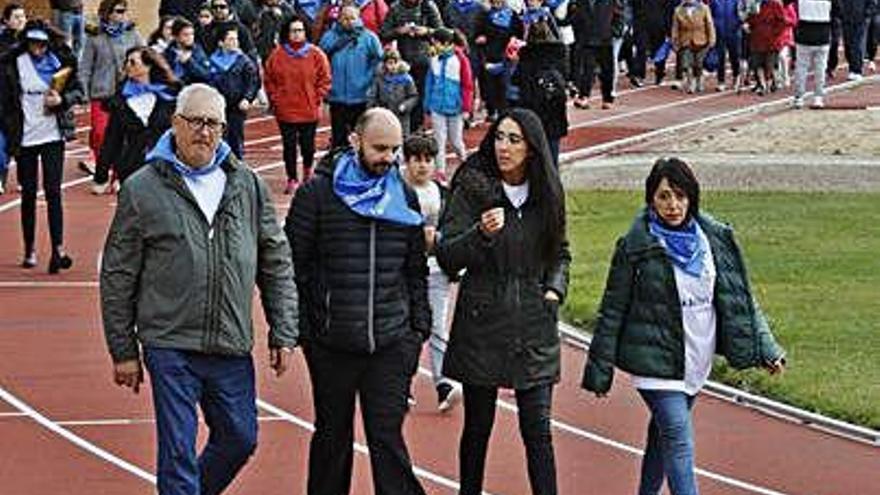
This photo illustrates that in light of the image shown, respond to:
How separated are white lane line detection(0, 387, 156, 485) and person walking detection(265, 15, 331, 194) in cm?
1022

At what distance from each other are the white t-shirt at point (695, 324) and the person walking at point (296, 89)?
45.7ft

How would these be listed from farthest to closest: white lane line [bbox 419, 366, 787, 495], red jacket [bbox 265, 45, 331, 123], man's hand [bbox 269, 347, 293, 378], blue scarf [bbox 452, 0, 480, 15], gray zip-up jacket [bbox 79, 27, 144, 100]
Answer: blue scarf [bbox 452, 0, 480, 15], gray zip-up jacket [bbox 79, 27, 144, 100], red jacket [bbox 265, 45, 331, 123], white lane line [bbox 419, 366, 787, 495], man's hand [bbox 269, 347, 293, 378]

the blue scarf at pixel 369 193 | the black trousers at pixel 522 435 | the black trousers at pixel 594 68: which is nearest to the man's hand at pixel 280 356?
the blue scarf at pixel 369 193

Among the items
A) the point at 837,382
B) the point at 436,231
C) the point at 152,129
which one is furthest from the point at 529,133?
the point at 152,129

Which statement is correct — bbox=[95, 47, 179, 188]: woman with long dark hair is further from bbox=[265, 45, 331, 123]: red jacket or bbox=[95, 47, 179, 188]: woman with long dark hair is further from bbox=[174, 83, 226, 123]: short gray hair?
bbox=[174, 83, 226, 123]: short gray hair

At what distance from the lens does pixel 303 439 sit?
12922 mm

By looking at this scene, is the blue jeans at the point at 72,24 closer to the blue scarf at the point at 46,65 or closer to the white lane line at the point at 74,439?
the blue scarf at the point at 46,65

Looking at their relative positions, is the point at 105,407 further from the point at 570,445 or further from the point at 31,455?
the point at 570,445

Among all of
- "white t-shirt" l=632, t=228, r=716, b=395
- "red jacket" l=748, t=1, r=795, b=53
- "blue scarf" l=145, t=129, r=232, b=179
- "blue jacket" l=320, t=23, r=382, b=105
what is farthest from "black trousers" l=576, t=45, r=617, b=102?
"blue scarf" l=145, t=129, r=232, b=179

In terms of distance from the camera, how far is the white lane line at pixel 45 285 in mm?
18312

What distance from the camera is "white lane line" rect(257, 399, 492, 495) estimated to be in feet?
39.1

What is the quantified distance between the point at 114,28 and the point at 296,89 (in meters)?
2.30

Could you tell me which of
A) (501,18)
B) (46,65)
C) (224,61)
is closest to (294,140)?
(224,61)

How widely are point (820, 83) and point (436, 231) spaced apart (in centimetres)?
2208
